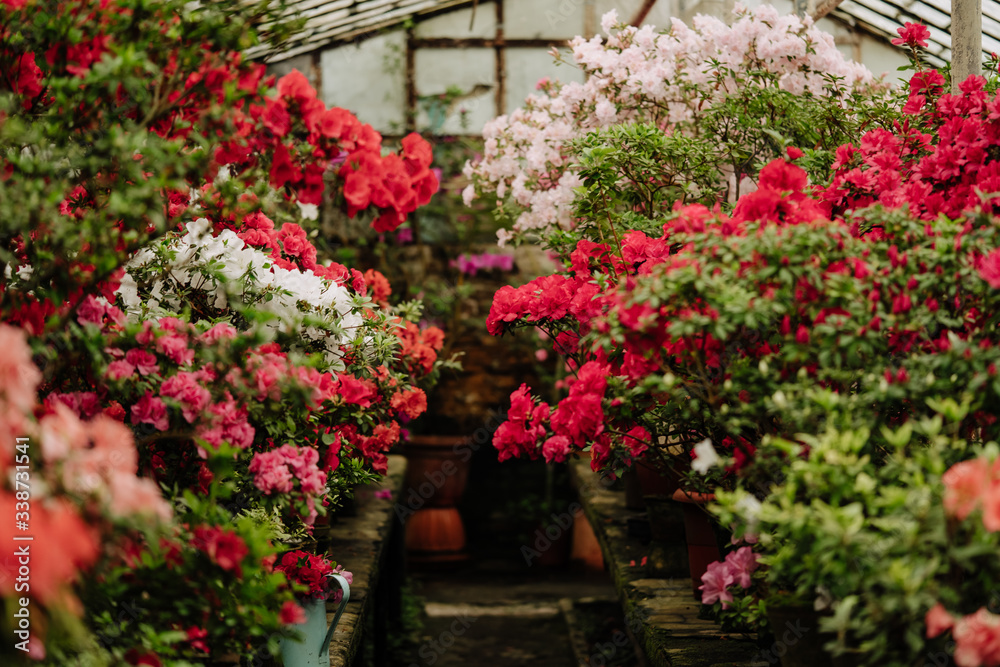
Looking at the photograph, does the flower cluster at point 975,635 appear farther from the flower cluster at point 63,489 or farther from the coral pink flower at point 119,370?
the coral pink flower at point 119,370

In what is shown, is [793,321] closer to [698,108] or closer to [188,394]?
[188,394]

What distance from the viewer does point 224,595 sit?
1.26 meters

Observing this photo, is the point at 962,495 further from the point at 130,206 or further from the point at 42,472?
the point at 130,206

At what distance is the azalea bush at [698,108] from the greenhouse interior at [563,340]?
0.05ft

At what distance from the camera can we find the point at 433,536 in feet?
18.6

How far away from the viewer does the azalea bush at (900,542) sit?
1030 millimetres

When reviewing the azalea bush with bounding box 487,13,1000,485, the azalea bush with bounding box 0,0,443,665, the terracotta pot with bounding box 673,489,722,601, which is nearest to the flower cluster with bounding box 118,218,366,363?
the azalea bush with bounding box 0,0,443,665

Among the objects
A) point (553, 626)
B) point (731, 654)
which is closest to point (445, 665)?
point (553, 626)

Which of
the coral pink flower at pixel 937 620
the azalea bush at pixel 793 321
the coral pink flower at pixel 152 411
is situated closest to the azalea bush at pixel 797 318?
the azalea bush at pixel 793 321

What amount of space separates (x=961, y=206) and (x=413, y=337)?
204 centimetres

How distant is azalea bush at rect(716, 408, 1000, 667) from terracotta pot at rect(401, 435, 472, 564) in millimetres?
4516

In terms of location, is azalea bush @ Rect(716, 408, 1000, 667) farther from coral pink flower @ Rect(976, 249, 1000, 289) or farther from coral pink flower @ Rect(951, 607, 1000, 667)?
coral pink flower @ Rect(976, 249, 1000, 289)

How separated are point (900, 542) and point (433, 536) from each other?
4.79 metres

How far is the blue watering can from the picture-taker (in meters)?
1.90
